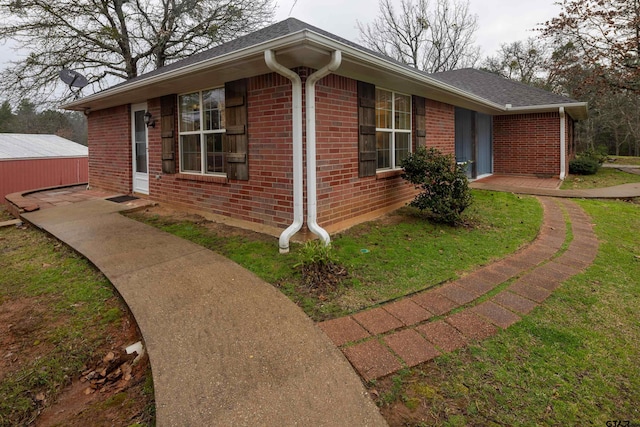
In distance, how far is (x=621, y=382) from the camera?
2.15 meters

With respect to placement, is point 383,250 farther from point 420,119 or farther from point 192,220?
A: point 420,119

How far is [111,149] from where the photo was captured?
8727 mm

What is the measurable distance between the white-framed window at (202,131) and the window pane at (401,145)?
3266 mm

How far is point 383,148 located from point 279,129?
235 centimetres

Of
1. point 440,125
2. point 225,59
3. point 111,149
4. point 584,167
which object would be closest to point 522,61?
point 584,167

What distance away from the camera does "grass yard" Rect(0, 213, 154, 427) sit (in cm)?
208

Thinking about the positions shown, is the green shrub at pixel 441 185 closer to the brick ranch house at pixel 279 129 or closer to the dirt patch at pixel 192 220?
the brick ranch house at pixel 279 129

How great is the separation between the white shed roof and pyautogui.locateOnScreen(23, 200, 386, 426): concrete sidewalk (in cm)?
1600

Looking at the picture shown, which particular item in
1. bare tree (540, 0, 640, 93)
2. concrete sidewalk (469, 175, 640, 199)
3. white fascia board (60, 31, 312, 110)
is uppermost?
bare tree (540, 0, 640, 93)

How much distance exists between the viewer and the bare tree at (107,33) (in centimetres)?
1282

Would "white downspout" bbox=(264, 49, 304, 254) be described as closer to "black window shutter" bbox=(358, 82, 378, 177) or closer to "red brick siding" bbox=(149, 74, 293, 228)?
"red brick siding" bbox=(149, 74, 293, 228)

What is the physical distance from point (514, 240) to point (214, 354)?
4.50 m

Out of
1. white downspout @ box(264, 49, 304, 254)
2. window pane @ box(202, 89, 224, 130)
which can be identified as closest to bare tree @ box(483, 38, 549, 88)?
window pane @ box(202, 89, 224, 130)

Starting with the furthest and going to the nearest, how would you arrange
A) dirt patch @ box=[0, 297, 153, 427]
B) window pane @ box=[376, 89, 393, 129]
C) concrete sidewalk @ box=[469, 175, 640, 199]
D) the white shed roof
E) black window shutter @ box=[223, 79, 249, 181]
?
the white shed roof → concrete sidewalk @ box=[469, 175, 640, 199] → window pane @ box=[376, 89, 393, 129] → black window shutter @ box=[223, 79, 249, 181] → dirt patch @ box=[0, 297, 153, 427]
